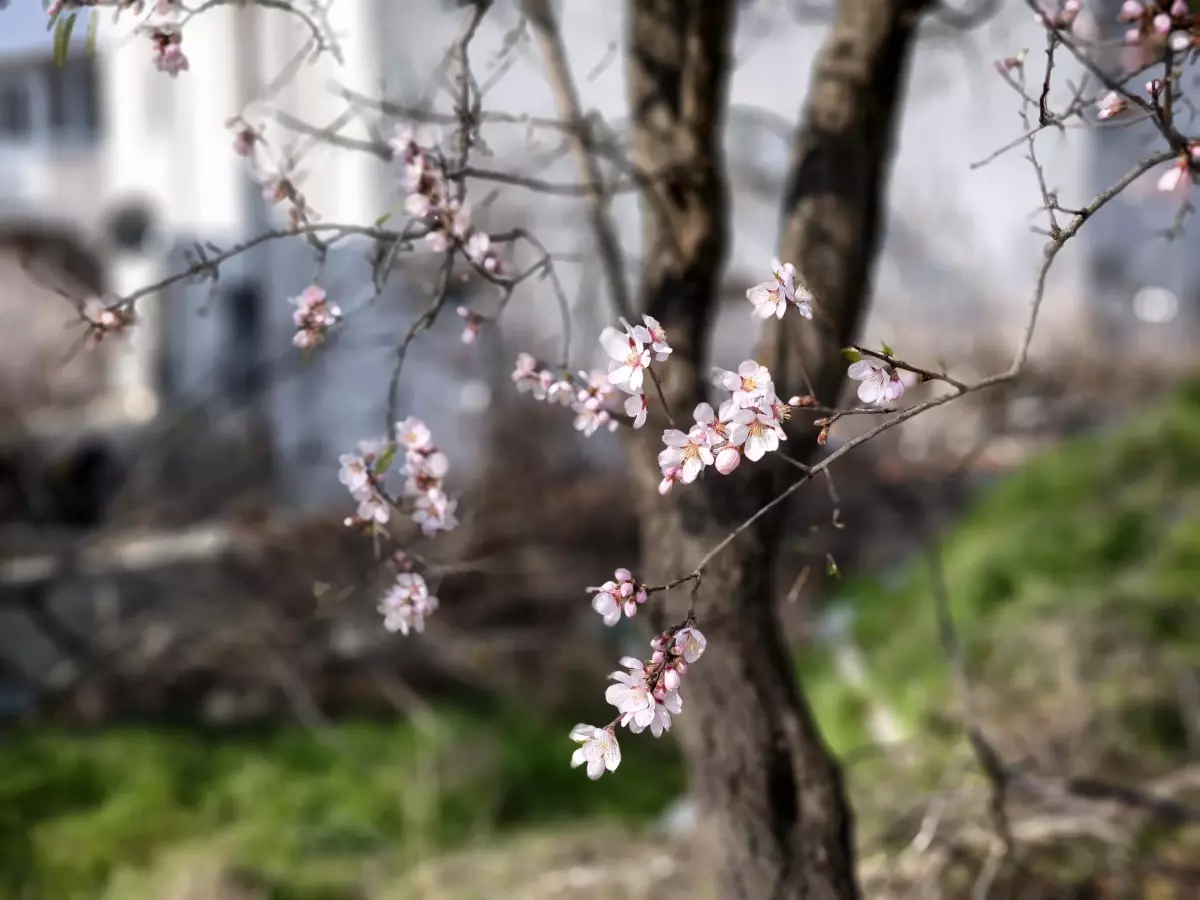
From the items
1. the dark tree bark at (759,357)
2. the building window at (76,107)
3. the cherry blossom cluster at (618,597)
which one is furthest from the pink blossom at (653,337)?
the building window at (76,107)

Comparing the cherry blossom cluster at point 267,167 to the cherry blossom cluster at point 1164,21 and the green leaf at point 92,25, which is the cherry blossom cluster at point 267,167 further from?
the cherry blossom cluster at point 1164,21

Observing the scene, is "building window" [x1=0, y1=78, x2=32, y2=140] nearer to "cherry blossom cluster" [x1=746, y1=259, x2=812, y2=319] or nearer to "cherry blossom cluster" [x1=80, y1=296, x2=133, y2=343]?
"cherry blossom cluster" [x1=80, y1=296, x2=133, y2=343]

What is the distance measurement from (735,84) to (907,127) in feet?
5.58

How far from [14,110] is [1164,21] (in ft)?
53.8

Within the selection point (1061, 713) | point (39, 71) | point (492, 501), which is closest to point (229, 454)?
point (492, 501)

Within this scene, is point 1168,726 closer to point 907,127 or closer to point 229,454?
point 229,454

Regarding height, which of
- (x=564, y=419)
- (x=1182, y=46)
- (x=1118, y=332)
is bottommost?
(x=1182, y=46)

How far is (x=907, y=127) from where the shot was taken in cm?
918

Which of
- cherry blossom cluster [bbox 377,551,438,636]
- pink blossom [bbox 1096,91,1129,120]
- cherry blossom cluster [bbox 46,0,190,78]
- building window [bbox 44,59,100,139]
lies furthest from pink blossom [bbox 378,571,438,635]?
building window [bbox 44,59,100,139]

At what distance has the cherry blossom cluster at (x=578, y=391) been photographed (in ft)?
4.95

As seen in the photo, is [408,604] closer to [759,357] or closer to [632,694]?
[632,694]

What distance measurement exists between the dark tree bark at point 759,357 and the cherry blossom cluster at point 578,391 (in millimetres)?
448

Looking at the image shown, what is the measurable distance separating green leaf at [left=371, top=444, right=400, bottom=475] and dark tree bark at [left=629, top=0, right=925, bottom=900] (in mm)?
612

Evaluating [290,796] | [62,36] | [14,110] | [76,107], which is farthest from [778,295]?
[14,110]
